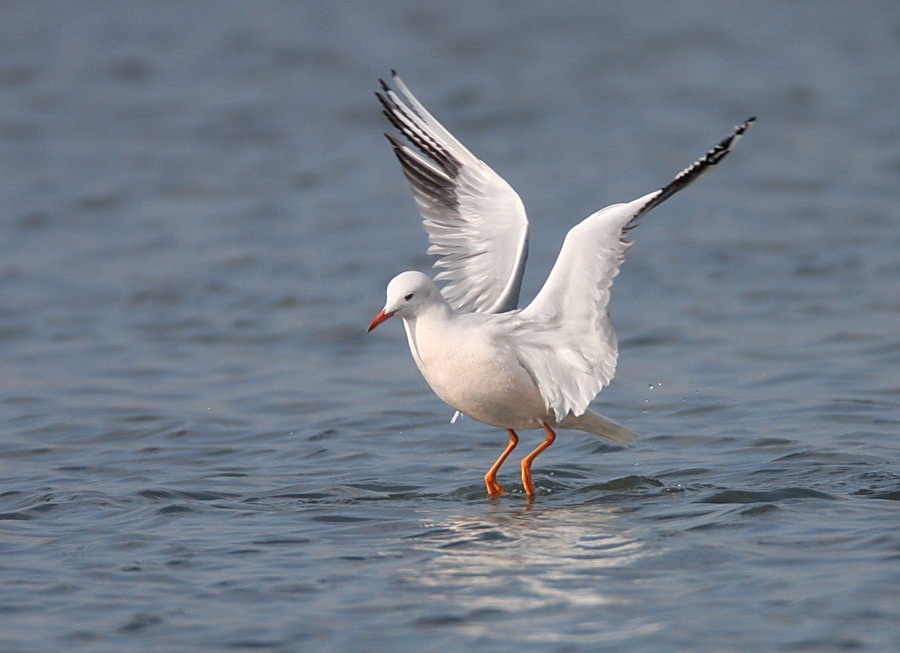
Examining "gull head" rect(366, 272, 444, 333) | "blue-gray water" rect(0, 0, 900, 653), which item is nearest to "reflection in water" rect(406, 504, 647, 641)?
"blue-gray water" rect(0, 0, 900, 653)

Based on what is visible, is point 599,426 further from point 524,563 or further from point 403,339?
point 403,339

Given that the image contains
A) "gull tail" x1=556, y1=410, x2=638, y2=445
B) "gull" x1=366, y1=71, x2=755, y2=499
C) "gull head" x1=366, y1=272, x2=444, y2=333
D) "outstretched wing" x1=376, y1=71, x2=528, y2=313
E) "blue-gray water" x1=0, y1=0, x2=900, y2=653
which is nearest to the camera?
"blue-gray water" x1=0, y1=0, x2=900, y2=653

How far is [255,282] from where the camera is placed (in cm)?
1390

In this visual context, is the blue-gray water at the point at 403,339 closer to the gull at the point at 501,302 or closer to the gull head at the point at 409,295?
the gull at the point at 501,302

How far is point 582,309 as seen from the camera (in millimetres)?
7438

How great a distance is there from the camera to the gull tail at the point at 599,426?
8.22m

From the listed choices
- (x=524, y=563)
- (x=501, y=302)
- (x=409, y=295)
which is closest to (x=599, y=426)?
(x=501, y=302)

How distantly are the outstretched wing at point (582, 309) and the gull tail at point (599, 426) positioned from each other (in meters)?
0.14

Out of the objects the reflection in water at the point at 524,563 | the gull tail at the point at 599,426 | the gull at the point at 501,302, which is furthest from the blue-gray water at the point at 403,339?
the gull at the point at 501,302

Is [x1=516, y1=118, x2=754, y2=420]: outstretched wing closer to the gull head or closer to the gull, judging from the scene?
the gull

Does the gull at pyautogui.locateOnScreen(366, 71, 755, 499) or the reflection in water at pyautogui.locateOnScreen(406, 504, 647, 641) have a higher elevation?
the gull at pyautogui.locateOnScreen(366, 71, 755, 499)

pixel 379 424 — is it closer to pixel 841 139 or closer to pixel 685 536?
pixel 685 536

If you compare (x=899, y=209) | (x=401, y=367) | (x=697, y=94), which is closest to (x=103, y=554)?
(x=401, y=367)

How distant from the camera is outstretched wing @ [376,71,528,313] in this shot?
8.69 meters
